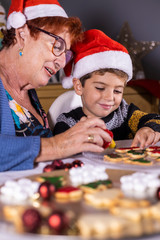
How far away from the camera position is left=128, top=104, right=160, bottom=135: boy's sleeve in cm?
164

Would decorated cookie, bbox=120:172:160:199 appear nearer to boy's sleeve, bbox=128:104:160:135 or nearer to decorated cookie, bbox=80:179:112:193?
decorated cookie, bbox=80:179:112:193

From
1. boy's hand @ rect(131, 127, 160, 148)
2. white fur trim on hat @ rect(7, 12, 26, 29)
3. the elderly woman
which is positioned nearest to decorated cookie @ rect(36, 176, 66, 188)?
the elderly woman

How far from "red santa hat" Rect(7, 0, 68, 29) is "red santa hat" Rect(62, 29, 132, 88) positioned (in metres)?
0.29

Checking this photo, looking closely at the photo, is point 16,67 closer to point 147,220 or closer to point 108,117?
point 108,117

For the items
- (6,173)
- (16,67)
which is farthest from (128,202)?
(16,67)

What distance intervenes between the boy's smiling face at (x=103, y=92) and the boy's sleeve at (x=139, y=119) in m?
0.18

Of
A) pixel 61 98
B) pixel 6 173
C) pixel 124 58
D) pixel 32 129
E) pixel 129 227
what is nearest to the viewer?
pixel 129 227

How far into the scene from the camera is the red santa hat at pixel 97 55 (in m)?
1.70

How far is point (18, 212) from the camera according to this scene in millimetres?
539

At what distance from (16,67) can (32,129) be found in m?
0.29

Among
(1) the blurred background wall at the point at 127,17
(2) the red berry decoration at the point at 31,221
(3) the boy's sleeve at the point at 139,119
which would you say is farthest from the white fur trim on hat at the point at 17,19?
(1) the blurred background wall at the point at 127,17

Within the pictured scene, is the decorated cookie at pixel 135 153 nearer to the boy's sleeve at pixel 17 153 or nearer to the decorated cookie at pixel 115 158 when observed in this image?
the decorated cookie at pixel 115 158

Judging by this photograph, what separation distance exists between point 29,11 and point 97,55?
44cm

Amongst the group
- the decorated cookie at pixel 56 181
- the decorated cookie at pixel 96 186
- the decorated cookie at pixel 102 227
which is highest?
the decorated cookie at pixel 102 227
